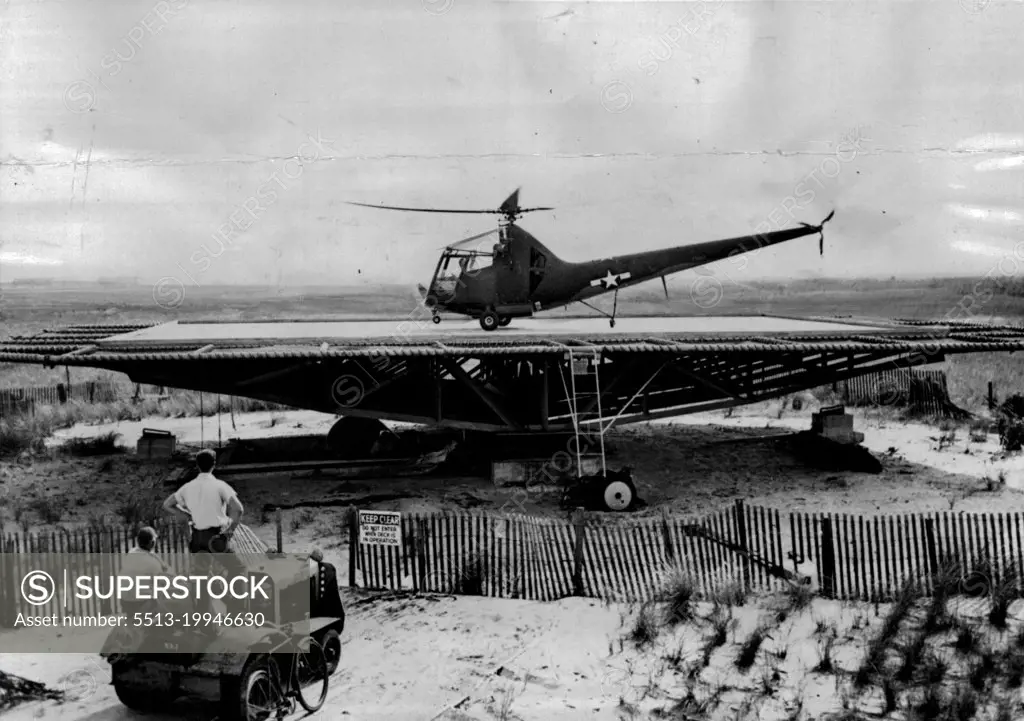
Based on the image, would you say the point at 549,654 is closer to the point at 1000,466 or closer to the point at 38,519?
the point at 38,519

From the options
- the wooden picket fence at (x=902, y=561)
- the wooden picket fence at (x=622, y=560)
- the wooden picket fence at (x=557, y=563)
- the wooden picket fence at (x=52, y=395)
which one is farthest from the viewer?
the wooden picket fence at (x=52, y=395)

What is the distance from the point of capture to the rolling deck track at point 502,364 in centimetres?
1603

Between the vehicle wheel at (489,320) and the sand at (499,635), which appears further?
the vehicle wheel at (489,320)

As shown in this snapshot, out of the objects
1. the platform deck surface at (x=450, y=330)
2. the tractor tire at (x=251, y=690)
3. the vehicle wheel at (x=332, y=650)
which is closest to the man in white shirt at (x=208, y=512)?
the tractor tire at (x=251, y=690)

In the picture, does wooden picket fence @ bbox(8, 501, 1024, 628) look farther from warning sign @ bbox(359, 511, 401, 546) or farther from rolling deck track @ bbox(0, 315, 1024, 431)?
rolling deck track @ bbox(0, 315, 1024, 431)

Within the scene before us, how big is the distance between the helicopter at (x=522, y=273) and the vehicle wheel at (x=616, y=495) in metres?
5.55

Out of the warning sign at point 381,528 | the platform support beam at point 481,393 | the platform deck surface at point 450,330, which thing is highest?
the platform deck surface at point 450,330

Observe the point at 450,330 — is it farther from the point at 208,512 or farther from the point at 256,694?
the point at 256,694

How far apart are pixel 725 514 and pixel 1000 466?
10.4 m

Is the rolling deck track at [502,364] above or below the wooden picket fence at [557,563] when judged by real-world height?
above

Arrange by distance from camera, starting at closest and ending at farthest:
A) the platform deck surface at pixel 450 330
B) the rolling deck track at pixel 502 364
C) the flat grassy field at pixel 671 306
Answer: the rolling deck track at pixel 502 364
the platform deck surface at pixel 450 330
the flat grassy field at pixel 671 306

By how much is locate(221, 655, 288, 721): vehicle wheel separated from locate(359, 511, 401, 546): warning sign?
3.26 m

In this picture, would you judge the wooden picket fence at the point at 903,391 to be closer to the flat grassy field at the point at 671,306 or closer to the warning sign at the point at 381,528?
the flat grassy field at the point at 671,306

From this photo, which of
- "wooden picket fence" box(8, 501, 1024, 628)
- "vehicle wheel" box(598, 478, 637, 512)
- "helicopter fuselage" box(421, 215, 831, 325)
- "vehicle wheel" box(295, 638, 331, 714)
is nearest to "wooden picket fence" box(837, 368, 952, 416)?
"helicopter fuselage" box(421, 215, 831, 325)
